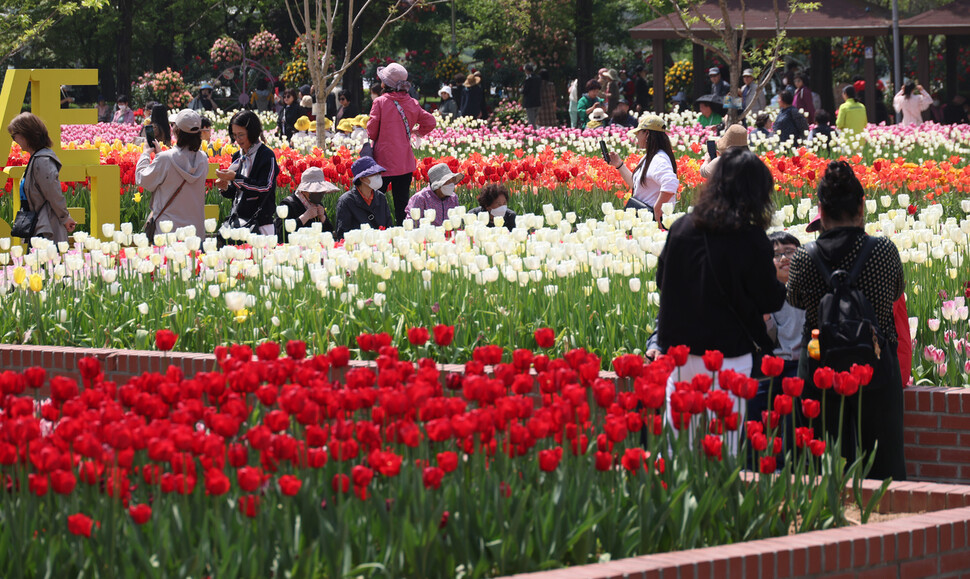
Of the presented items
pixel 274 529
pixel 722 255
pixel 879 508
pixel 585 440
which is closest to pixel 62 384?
pixel 274 529

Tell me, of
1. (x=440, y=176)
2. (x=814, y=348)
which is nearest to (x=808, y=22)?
(x=440, y=176)

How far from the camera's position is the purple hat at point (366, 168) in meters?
10.2

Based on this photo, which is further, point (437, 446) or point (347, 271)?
point (347, 271)

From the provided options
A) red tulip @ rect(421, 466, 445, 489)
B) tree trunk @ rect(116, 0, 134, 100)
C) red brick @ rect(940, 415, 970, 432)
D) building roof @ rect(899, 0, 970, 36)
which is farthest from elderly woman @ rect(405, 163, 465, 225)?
tree trunk @ rect(116, 0, 134, 100)

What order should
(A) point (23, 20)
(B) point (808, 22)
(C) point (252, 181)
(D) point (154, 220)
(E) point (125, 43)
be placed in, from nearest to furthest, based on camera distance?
1. (D) point (154, 220)
2. (C) point (252, 181)
3. (A) point (23, 20)
4. (B) point (808, 22)
5. (E) point (125, 43)

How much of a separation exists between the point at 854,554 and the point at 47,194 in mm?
6791

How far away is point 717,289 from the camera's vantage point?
184 inches

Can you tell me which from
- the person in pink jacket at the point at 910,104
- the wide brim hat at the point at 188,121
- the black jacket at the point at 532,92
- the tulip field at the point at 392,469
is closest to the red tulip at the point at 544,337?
the tulip field at the point at 392,469

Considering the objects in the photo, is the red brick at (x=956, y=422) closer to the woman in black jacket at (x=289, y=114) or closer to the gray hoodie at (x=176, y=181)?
the gray hoodie at (x=176, y=181)

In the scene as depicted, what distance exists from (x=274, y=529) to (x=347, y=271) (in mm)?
4223

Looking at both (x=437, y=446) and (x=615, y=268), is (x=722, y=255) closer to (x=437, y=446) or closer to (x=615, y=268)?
(x=437, y=446)

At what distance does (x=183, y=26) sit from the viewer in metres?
46.3

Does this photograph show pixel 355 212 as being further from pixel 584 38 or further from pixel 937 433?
pixel 584 38

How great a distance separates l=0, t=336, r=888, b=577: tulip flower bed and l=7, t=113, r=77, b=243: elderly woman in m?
5.42
